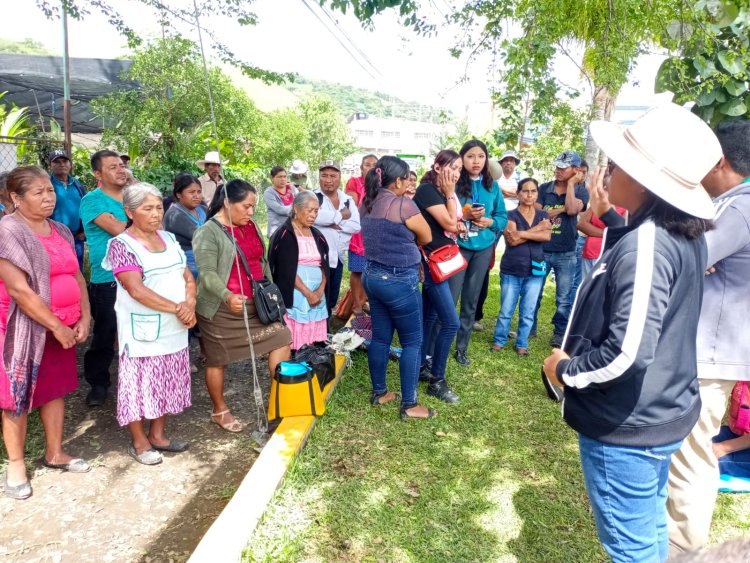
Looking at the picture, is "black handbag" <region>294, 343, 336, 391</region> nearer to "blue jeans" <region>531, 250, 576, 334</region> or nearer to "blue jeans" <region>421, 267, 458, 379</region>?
"blue jeans" <region>421, 267, 458, 379</region>

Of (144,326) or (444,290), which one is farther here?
(444,290)

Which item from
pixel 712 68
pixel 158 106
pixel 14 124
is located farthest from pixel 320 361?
pixel 14 124

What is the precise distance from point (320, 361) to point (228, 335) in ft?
2.45

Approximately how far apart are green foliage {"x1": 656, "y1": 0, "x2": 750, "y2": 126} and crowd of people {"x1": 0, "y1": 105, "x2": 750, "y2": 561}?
135 centimetres

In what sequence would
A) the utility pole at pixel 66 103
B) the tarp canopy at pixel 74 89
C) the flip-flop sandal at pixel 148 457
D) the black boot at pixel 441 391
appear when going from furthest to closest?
the tarp canopy at pixel 74 89
the utility pole at pixel 66 103
the black boot at pixel 441 391
the flip-flop sandal at pixel 148 457

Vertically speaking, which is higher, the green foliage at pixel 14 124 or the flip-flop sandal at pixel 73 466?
the green foliage at pixel 14 124

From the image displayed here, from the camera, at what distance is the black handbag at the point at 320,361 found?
13.1ft

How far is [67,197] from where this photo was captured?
5.66 m

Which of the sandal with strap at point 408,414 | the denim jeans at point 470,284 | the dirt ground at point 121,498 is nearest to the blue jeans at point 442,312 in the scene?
the sandal with strap at point 408,414

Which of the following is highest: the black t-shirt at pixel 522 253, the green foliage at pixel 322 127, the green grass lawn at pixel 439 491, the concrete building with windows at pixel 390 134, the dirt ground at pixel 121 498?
the concrete building with windows at pixel 390 134

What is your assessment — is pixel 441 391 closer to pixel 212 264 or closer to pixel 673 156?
pixel 212 264

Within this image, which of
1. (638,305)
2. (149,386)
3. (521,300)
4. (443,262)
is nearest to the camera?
(638,305)

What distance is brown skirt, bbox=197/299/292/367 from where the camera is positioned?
3666mm

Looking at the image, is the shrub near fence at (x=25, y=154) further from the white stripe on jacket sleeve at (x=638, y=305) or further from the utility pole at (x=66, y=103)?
the white stripe on jacket sleeve at (x=638, y=305)
